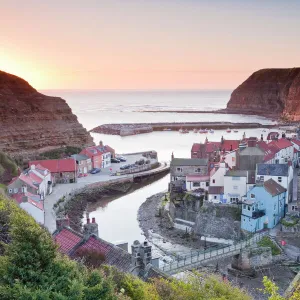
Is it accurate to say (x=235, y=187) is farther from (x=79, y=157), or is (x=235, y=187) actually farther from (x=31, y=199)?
(x=79, y=157)

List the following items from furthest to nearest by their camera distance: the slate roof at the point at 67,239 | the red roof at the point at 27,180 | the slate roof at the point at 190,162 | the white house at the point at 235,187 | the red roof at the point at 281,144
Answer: the red roof at the point at 281,144
the slate roof at the point at 190,162
the red roof at the point at 27,180
the white house at the point at 235,187
the slate roof at the point at 67,239

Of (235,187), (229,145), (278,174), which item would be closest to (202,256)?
(235,187)

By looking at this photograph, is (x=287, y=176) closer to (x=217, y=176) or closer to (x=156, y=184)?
(x=217, y=176)

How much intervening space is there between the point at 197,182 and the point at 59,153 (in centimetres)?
3181

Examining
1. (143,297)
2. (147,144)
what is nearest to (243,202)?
(143,297)

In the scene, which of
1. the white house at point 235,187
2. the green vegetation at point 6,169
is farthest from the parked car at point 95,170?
the white house at point 235,187

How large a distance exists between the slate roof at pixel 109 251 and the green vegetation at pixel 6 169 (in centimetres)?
2967

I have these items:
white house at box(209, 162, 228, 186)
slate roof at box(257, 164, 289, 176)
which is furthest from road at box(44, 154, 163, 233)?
slate roof at box(257, 164, 289, 176)

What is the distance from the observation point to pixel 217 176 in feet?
123

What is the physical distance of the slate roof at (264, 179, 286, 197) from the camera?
32.7m

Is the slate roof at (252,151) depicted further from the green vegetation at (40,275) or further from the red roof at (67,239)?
the green vegetation at (40,275)

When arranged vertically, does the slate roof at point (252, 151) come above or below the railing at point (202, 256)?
above

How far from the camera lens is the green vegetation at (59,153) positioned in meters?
63.8

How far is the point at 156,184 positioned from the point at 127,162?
32.3ft
